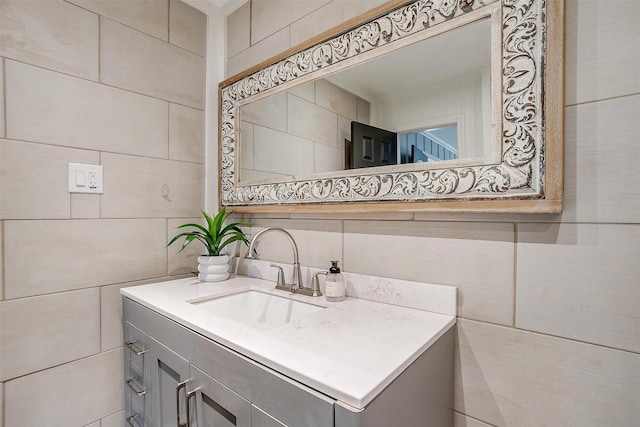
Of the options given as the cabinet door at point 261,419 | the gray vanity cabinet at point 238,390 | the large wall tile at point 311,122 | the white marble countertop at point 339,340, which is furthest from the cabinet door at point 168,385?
the large wall tile at point 311,122

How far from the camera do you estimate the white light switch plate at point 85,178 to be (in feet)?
3.82

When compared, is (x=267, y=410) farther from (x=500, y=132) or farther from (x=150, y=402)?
(x=500, y=132)

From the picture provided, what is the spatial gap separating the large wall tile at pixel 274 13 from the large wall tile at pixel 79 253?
997 mm

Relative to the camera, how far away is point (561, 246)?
729mm

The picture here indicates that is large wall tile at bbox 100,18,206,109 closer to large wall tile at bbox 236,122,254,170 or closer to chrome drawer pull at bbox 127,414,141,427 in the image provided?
large wall tile at bbox 236,122,254,170

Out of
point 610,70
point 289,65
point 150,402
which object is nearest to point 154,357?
point 150,402

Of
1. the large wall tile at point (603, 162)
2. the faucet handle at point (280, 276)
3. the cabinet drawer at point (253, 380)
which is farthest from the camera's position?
the faucet handle at point (280, 276)

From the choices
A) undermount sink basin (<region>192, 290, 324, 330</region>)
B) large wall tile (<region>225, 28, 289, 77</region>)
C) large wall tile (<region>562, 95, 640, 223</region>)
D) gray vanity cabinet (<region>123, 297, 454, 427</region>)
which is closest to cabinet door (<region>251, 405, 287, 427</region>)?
gray vanity cabinet (<region>123, 297, 454, 427</region>)

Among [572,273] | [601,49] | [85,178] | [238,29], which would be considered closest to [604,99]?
[601,49]

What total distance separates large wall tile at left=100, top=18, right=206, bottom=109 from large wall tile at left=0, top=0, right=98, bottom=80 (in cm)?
5

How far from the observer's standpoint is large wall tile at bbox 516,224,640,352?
0.66 m

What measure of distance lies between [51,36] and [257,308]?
125cm

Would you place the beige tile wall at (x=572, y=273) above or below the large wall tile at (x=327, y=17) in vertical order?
below

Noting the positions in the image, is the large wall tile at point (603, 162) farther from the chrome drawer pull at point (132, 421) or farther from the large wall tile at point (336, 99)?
the chrome drawer pull at point (132, 421)
